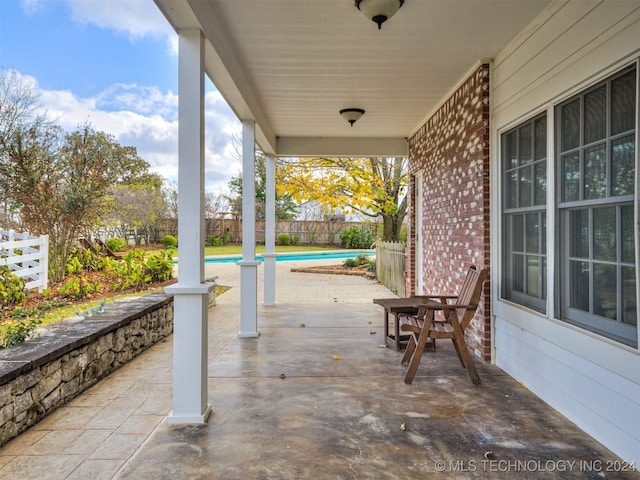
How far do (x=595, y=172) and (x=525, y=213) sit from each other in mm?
943

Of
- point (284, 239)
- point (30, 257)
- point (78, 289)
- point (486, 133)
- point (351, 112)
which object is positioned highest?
point (351, 112)

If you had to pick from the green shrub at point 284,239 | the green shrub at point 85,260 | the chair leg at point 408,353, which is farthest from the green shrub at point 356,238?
the chair leg at point 408,353

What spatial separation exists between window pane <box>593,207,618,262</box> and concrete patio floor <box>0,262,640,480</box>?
41.5 inches

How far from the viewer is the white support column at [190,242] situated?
2.69 meters

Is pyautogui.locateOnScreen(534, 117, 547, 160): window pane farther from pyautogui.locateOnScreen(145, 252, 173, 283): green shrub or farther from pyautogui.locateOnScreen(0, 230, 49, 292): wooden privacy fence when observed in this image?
pyautogui.locateOnScreen(0, 230, 49, 292): wooden privacy fence

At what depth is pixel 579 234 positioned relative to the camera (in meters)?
2.74

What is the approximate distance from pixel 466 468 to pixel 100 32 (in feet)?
44.5

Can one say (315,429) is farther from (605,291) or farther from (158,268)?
(158,268)

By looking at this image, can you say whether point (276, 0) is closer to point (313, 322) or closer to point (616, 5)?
point (616, 5)

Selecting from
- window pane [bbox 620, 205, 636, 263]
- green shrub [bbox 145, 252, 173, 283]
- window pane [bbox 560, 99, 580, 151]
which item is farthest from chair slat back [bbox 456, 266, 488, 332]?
green shrub [bbox 145, 252, 173, 283]

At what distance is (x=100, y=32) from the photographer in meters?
11.8

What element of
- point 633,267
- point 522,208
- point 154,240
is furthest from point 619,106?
point 154,240

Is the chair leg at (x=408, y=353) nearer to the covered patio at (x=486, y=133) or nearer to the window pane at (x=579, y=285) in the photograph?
the covered patio at (x=486, y=133)

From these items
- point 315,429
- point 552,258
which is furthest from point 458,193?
point 315,429
